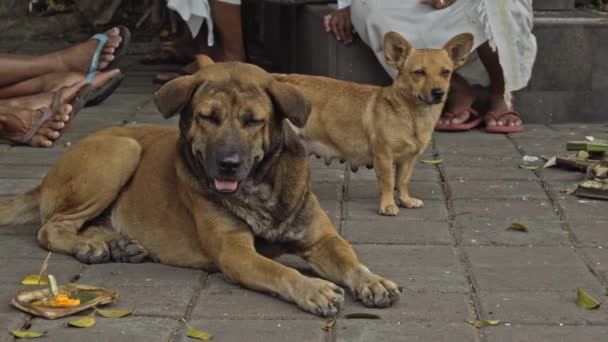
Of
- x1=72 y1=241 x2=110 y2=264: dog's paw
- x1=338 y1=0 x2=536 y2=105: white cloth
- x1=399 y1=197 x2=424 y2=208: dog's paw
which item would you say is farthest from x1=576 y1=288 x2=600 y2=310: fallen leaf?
x1=338 y1=0 x2=536 y2=105: white cloth

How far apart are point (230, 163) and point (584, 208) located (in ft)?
7.64

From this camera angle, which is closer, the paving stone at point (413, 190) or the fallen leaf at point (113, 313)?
the fallen leaf at point (113, 313)

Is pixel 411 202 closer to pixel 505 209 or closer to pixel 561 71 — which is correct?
pixel 505 209

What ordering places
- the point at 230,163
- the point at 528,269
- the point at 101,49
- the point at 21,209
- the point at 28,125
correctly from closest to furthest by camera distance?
the point at 230,163 < the point at 528,269 < the point at 21,209 < the point at 28,125 < the point at 101,49

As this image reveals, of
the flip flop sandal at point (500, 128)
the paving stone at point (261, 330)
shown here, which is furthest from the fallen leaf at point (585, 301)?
the flip flop sandal at point (500, 128)

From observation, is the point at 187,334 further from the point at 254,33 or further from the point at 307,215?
the point at 254,33

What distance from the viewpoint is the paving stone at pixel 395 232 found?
5.66m

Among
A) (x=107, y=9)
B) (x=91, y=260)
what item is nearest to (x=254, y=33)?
(x=107, y=9)

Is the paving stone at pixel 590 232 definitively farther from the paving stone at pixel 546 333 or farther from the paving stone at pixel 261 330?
the paving stone at pixel 261 330

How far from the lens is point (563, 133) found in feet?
27.0

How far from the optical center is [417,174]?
7.10 meters

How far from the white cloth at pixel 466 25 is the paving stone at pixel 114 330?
4.06m

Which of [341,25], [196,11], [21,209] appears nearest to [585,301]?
[21,209]

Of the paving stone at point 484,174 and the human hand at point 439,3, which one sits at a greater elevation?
the human hand at point 439,3
